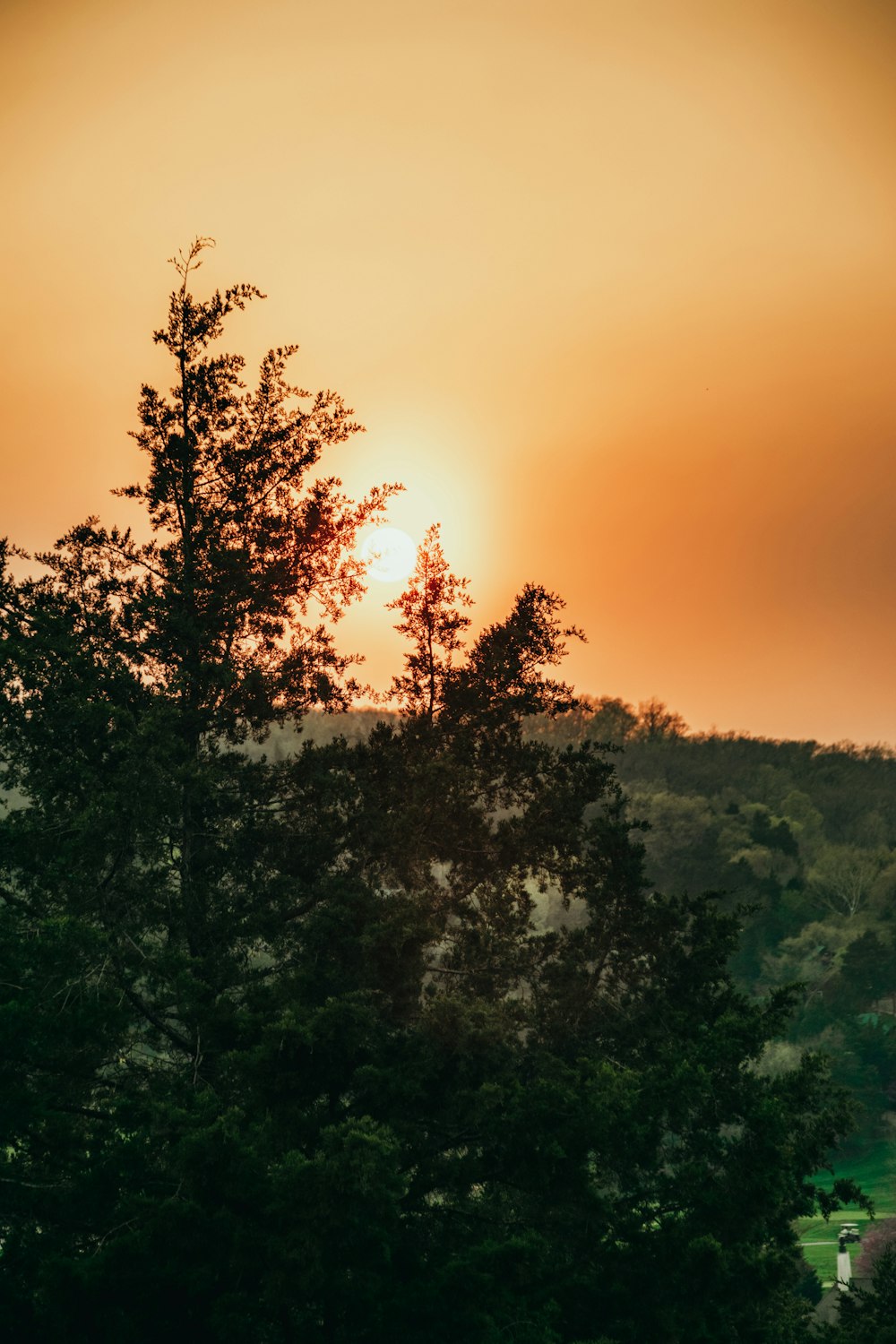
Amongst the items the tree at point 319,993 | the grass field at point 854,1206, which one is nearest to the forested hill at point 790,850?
the grass field at point 854,1206

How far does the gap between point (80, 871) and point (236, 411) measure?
28.7 ft

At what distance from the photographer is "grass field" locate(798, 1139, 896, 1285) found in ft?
146

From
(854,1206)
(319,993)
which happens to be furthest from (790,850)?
(319,993)

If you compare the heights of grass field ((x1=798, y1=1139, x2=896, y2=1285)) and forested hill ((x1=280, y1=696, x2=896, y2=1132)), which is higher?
forested hill ((x1=280, y1=696, x2=896, y2=1132))

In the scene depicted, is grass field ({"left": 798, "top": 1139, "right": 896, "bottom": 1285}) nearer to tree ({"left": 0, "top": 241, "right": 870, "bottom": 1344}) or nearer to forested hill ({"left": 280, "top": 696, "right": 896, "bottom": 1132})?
forested hill ({"left": 280, "top": 696, "right": 896, "bottom": 1132})

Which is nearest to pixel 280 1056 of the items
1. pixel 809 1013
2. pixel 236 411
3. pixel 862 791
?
pixel 236 411

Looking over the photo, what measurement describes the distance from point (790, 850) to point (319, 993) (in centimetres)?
7455

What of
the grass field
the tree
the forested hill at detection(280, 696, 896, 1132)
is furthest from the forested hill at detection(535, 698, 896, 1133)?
the tree

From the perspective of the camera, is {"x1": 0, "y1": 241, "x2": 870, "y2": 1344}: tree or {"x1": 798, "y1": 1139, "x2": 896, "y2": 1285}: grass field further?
{"x1": 798, "y1": 1139, "x2": 896, "y2": 1285}: grass field

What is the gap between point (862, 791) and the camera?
112m

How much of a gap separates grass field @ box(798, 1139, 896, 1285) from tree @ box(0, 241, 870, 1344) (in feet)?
83.6

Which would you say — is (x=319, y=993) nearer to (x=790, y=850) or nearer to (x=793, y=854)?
(x=790, y=850)

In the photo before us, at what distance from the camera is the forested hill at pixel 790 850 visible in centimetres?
6725

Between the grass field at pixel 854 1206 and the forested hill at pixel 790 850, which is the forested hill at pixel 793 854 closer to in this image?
the forested hill at pixel 790 850
